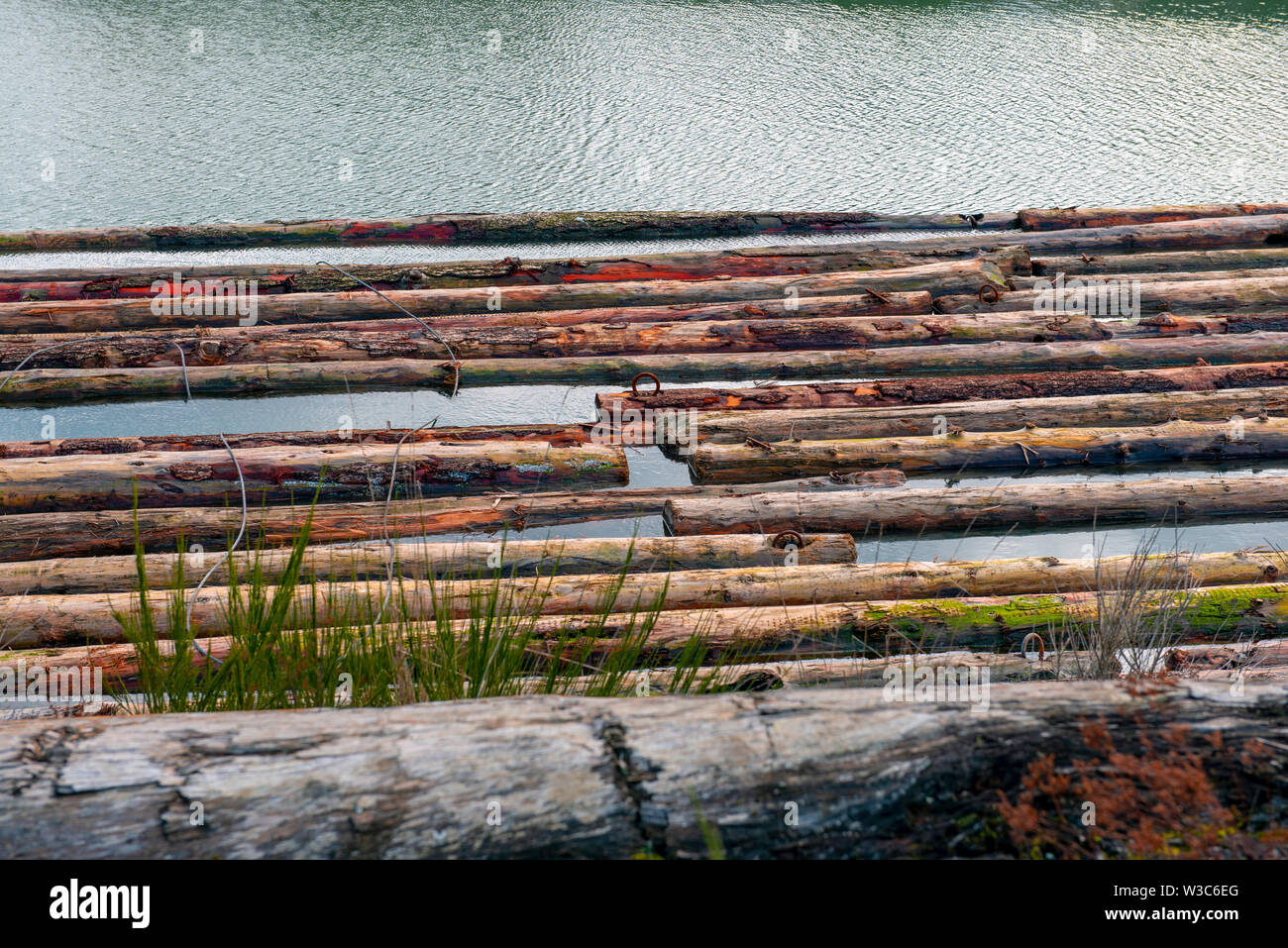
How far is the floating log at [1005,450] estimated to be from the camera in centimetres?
466

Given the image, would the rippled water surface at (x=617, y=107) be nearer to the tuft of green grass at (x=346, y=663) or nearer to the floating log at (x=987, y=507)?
the floating log at (x=987, y=507)

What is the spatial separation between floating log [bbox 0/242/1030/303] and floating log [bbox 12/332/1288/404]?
1.29 meters

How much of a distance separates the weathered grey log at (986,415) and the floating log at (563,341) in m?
0.95

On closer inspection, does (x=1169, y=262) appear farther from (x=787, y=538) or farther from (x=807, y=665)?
(x=807, y=665)

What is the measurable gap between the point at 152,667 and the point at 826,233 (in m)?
7.09

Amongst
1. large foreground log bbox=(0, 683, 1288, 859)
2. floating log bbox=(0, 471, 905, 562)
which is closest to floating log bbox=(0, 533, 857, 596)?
floating log bbox=(0, 471, 905, 562)

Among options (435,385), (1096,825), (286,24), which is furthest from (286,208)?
(1096,825)

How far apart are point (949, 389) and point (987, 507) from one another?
1229 millimetres

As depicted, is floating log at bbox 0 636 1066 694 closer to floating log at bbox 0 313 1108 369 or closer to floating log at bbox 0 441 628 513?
floating log at bbox 0 441 628 513

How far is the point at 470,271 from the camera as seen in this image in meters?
6.83

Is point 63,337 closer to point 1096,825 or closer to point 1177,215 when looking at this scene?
point 1096,825

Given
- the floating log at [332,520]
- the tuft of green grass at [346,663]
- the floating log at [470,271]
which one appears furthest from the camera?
the floating log at [470,271]

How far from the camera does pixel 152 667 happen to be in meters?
2.32

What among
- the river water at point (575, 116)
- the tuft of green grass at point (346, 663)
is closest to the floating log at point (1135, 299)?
the river water at point (575, 116)
